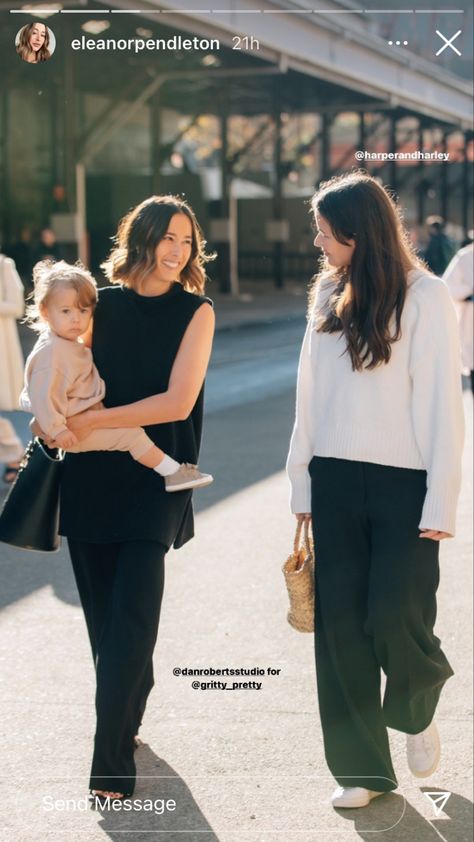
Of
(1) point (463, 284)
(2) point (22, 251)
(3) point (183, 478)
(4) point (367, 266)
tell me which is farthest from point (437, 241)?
(2) point (22, 251)

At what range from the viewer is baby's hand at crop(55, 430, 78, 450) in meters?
2.82

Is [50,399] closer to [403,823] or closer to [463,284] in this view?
[403,823]

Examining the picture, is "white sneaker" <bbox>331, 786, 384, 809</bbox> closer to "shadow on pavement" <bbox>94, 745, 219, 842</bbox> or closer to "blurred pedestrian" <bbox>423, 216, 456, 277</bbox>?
"shadow on pavement" <bbox>94, 745, 219, 842</bbox>

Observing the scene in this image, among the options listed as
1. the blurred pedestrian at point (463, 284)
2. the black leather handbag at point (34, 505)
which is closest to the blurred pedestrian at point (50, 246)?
the black leather handbag at point (34, 505)

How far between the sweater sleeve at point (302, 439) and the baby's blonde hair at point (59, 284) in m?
0.58

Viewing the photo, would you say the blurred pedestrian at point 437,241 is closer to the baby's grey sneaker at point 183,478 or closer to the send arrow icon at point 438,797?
the baby's grey sneaker at point 183,478

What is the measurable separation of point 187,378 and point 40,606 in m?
2.87

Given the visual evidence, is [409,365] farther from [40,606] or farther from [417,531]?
Result: [40,606]

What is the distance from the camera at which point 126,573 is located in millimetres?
3273

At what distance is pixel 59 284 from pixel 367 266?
77cm

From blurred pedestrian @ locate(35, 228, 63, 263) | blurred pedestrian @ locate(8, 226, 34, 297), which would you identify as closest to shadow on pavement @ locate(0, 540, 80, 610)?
blurred pedestrian @ locate(35, 228, 63, 263)

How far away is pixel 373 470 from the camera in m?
3.30

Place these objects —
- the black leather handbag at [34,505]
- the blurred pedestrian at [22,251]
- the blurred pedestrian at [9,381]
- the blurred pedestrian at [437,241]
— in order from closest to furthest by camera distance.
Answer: the black leather handbag at [34,505] < the blurred pedestrian at [437,241] < the blurred pedestrian at [9,381] < the blurred pedestrian at [22,251]

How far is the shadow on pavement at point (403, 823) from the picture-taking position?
3369 mm
